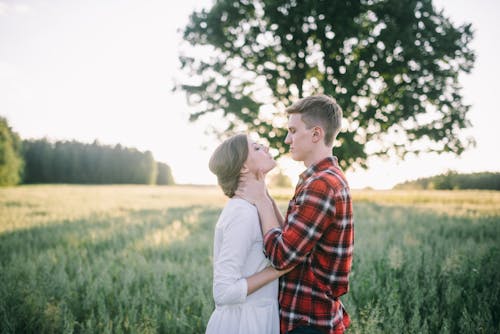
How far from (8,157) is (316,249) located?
75.4 meters

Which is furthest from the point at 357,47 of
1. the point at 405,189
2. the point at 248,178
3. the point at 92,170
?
the point at 92,170

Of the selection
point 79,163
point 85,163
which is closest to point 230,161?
point 79,163

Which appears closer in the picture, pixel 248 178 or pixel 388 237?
pixel 248 178

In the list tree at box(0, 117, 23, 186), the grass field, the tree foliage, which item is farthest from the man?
the tree foliage

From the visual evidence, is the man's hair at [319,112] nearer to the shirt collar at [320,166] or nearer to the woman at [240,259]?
the shirt collar at [320,166]

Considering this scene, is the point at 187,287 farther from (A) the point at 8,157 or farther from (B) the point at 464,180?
(A) the point at 8,157

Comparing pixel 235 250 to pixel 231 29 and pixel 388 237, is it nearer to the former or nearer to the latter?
pixel 388 237

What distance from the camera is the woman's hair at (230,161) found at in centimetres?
233

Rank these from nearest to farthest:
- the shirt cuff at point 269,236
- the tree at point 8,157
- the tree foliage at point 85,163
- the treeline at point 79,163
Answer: the shirt cuff at point 269,236, the tree at point 8,157, the treeline at point 79,163, the tree foliage at point 85,163

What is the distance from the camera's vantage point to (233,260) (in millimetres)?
1987

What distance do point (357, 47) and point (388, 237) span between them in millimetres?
10672

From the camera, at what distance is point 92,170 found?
85.3 m

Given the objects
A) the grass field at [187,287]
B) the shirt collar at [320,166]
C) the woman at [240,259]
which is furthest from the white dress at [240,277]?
the grass field at [187,287]

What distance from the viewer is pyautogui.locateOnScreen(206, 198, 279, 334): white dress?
1.99 meters
